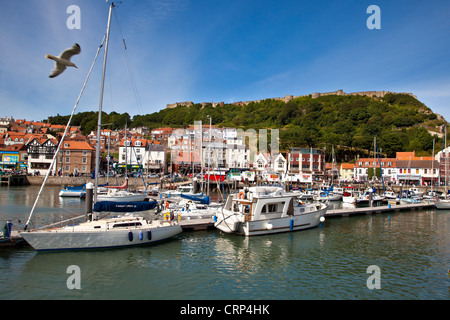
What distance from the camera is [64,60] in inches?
497

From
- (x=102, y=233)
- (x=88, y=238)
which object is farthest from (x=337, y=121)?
(x=88, y=238)

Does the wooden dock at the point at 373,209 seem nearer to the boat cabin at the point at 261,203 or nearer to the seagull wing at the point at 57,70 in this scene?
the boat cabin at the point at 261,203

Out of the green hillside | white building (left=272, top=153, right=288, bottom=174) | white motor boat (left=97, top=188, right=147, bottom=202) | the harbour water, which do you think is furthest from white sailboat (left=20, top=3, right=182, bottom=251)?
the green hillside

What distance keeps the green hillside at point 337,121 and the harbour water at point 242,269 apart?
63208 millimetres

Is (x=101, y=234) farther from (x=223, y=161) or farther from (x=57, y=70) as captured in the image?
(x=223, y=161)

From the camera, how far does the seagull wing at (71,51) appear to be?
12705mm

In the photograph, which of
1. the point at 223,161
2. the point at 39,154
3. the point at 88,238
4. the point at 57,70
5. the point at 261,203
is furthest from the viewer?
the point at 223,161

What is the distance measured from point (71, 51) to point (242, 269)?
12875 millimetres

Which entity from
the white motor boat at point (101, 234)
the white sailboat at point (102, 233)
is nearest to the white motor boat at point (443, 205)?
the white sailboat at point (102, 233)

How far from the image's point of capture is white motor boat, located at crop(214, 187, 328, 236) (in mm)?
20219

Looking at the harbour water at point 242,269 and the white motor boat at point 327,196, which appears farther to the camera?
the white motor boat at point 327,196

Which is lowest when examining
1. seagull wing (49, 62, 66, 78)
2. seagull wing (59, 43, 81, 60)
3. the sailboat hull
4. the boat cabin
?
the sailboat hull

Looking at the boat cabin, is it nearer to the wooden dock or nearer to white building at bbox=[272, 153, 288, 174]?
the wooden dock
